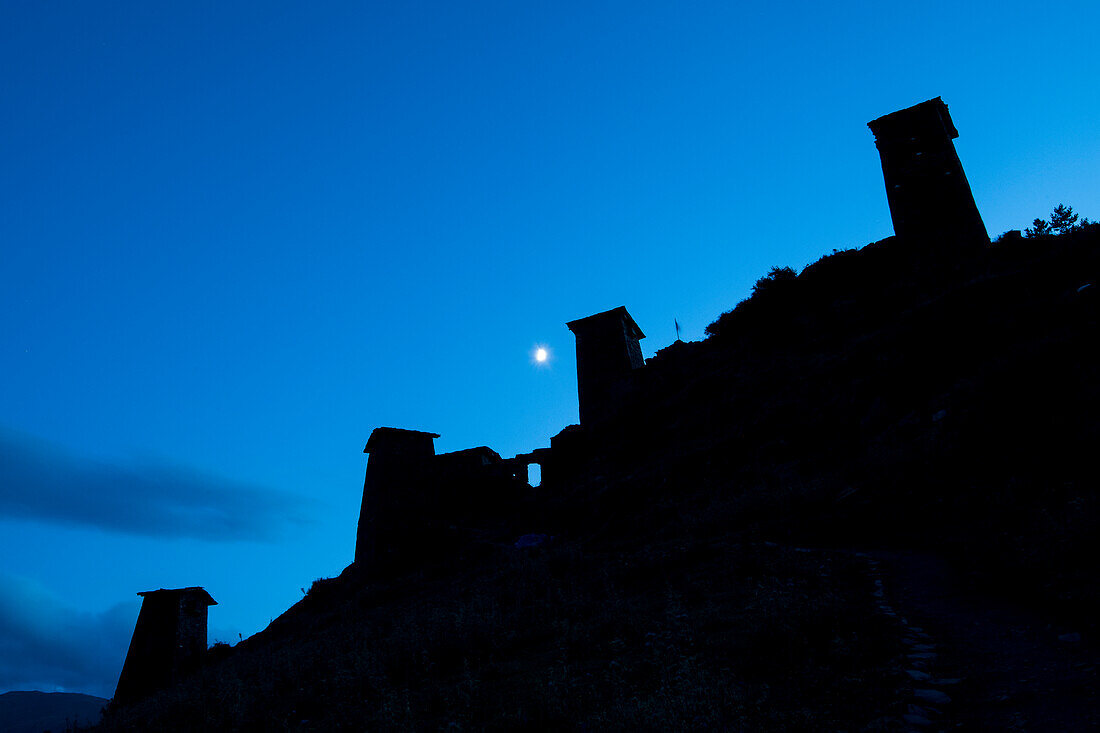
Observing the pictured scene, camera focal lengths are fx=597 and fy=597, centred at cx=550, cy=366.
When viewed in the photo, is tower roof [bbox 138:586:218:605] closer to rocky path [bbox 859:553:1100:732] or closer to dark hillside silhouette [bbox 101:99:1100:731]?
dark hillside silhouette [bbox 101:99:1100:731]

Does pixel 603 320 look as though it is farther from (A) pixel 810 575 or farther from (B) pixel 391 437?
(A) pixel 810 575

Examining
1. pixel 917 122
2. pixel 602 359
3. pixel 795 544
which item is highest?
pixel 917 122

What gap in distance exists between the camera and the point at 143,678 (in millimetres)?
21500

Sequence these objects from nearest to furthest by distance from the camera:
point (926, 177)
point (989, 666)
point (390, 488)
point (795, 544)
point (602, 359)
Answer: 1. point (989, 666)
2. point (795, 544)
3. point (390, 488)
4. point (926, 177)
5. point (602, 359)

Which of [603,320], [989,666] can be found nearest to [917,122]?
[603,320]

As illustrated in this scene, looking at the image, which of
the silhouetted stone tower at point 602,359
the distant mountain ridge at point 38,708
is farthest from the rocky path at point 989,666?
the distant mountain ridge at point 38,708

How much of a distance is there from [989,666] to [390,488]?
2470 centimetres

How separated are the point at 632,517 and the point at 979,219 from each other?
24.1m

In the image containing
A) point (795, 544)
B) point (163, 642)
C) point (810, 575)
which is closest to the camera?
point (810, 575)

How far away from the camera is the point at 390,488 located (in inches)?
1060

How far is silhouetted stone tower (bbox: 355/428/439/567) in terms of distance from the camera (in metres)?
26.1

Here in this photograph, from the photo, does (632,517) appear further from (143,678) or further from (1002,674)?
(143,678)

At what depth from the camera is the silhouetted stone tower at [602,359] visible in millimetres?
35156

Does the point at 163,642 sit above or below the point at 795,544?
below
